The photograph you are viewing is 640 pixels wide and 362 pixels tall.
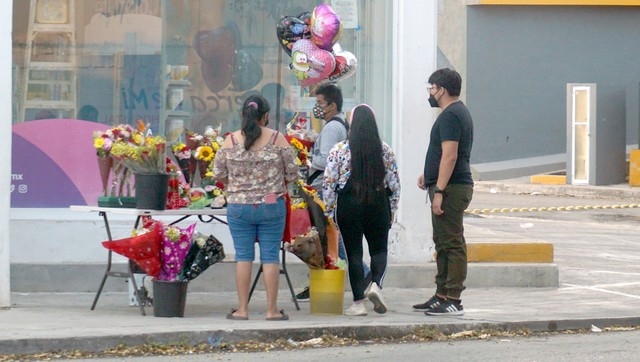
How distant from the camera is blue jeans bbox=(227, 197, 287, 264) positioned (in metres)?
8.98

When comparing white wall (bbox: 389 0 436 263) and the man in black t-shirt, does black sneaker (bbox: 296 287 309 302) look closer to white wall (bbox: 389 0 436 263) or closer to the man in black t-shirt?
white wall (bbox: 389 0 436 263)

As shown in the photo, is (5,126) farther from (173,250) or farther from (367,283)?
(367,283)

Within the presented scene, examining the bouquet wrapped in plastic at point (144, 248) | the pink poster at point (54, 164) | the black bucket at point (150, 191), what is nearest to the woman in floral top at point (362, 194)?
the black bucket at point (150, 191)

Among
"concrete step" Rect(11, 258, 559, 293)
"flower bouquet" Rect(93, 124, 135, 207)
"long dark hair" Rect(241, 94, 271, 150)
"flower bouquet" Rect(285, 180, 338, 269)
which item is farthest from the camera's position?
"concrete step" Rect(11, 258, 559, 293)

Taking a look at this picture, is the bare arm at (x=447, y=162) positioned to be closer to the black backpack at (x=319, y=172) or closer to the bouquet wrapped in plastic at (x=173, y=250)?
the black backpack at (x=319, y=172)

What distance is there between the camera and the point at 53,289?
34.2 feet

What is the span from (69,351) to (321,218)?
2499 mm

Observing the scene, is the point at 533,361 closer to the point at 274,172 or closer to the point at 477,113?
the point at 274,172

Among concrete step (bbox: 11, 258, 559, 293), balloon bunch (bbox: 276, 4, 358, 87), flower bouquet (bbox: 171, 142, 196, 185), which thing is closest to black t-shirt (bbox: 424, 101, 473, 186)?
balloon bunch (bbox: 276, 4, 358, 87)

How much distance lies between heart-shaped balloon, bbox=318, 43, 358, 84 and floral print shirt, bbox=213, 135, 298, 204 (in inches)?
60.2

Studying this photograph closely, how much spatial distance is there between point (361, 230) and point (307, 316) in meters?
0.82

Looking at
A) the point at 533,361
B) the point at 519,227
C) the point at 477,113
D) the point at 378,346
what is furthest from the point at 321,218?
the point at 477,113

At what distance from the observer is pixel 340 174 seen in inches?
369

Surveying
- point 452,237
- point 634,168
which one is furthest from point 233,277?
point 634,168
